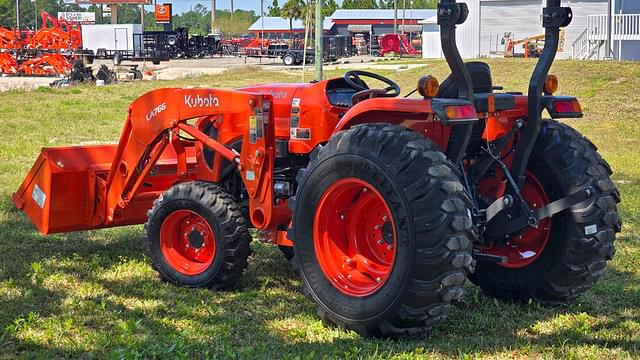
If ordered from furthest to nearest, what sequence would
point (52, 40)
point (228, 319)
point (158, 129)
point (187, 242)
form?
point (52, 40), point (158, 129), point (187, 242), point (228, 319)

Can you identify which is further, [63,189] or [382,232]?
[63,189]

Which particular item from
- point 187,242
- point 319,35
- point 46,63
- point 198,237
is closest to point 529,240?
point 198,237

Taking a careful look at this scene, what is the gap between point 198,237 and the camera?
271 inches

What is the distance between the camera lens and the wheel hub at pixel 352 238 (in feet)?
18.6

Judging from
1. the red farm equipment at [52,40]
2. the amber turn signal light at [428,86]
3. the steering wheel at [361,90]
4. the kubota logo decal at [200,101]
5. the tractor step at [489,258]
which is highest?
the red farm equipment at [52,40]

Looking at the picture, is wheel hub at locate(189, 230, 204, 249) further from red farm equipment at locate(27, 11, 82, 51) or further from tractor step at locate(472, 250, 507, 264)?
red farm equipment at locate(27, 11, 82, 51)

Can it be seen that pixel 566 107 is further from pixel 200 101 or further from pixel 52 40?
pixel 52 40

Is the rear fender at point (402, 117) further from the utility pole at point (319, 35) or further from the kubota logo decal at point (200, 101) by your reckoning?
the utility pole at point (319, 35)

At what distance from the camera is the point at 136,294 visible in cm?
653

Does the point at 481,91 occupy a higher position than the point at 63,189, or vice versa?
the point at 481,91

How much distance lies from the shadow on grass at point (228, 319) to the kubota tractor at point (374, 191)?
7.8 inches

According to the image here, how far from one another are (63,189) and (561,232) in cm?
404

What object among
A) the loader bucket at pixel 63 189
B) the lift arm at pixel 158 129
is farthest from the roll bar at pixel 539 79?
the loader bucket at pixel 63 189

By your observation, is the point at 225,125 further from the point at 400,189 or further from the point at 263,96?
the point at 400,189
